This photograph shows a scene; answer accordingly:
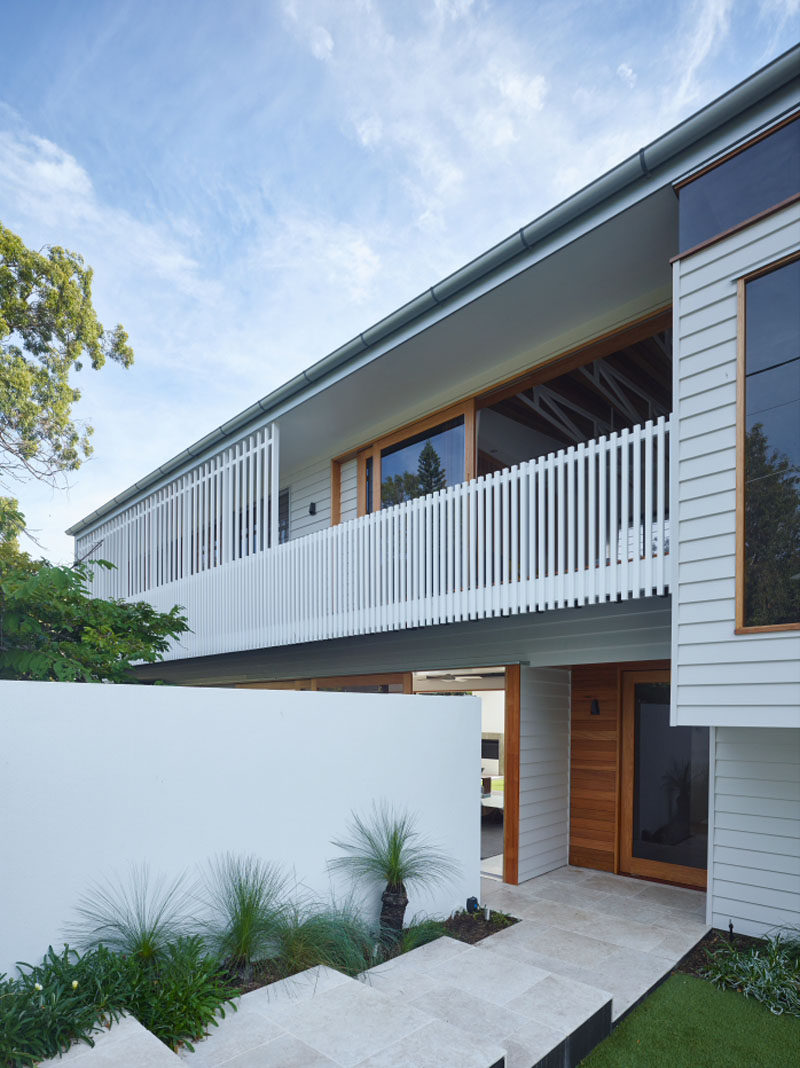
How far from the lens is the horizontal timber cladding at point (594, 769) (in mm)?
6953

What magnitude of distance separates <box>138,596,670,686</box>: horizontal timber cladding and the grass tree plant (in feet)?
7.25

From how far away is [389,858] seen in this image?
471 centimetres

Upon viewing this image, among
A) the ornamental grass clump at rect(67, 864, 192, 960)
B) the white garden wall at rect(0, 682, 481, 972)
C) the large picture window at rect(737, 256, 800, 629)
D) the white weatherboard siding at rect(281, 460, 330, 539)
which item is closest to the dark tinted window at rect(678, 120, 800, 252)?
the large picture window at rect(737, 256, 800, 629)

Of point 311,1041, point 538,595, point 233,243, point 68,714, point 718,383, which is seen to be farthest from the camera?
point 233,243

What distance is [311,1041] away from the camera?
3.01 m

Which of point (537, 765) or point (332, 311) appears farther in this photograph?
point (332, 311)

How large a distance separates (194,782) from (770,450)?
3.79 metres

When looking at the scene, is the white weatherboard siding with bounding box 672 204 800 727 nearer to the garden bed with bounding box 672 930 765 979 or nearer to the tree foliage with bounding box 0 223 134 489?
the garden bed with bounding box 672 930 765 979

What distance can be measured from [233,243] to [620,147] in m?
7.47

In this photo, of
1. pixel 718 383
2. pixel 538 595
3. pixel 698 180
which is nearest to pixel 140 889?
pixel 538 595

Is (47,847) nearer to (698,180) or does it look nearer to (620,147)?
(698,180)

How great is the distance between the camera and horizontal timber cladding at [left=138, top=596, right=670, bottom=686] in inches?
237

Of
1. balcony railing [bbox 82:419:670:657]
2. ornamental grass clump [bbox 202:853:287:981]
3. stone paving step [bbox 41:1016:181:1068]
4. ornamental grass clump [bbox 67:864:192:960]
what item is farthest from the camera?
balcony railing [bbox 82:419:670:657]

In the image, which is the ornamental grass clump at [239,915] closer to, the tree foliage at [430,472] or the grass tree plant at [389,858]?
the grass tree plant at [389,858]
